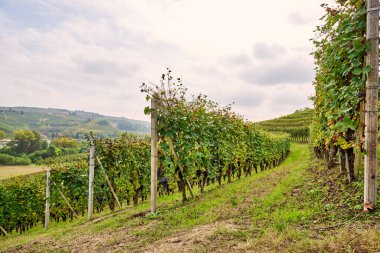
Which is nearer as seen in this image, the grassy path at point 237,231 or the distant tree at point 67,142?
the grassy path at point 237,231

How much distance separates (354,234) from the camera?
147 inches

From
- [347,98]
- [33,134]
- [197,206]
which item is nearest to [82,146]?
[197,206]

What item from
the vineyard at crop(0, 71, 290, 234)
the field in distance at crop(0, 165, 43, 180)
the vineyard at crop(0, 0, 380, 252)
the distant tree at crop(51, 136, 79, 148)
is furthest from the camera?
the field in distance at crop(0, 165, 43, 180)

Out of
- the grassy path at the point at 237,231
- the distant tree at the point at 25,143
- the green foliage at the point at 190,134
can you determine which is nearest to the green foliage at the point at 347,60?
the grassy path at the point at 237,231

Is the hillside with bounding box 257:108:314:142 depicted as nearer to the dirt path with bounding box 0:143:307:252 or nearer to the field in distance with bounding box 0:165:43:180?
the field in distance with bounding box 0:165:43:180

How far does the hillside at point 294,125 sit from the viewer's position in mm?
58094

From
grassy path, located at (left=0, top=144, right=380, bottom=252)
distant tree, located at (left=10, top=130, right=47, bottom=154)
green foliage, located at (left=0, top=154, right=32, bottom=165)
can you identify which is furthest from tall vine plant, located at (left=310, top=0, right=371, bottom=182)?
distant tree, located at (left=10, top=130, right=47, bottom=154)

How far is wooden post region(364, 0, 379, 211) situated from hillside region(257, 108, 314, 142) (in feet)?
179

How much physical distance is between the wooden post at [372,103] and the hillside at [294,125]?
179ft

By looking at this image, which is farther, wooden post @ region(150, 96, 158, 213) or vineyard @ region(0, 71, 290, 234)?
vineyard @ region(0, 71, 290, 234)

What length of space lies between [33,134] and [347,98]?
115m

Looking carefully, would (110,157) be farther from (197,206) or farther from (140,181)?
(197,206)

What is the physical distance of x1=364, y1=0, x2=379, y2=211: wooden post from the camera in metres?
4.82

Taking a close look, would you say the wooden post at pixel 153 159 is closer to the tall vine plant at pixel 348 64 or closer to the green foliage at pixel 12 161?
the tall vine plant at pixel 348 64
